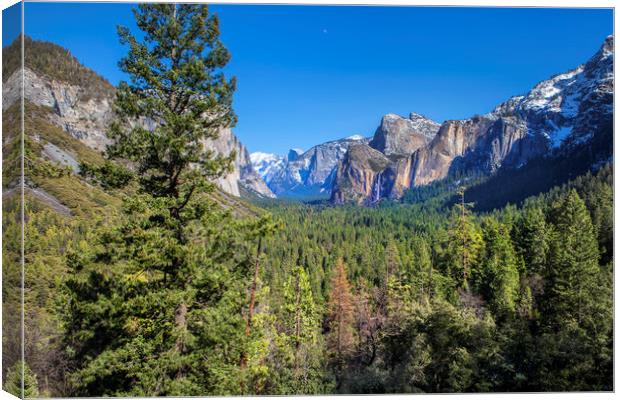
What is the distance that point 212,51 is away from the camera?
371 inches

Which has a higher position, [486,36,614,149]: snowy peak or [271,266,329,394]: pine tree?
[486,36,614,149]: snowy peak

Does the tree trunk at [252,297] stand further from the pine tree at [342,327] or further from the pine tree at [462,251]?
the pine tree at [462,251]

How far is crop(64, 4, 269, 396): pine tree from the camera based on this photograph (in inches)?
342

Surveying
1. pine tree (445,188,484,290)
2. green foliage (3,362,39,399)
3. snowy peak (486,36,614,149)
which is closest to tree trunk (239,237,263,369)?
green foliage (3,362,39,399)

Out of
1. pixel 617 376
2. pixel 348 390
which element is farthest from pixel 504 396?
pixel 348 390

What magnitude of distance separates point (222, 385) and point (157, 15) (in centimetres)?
775

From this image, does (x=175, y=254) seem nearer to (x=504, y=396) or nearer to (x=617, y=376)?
(x=504, y=396)

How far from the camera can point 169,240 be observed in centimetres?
874

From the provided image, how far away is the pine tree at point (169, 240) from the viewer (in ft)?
28.5

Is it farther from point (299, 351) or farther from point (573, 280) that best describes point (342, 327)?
point (573, 280)

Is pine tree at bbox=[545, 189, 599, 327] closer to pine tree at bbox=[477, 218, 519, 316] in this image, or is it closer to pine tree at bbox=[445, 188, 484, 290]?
pine tree at bbox=[477, 218, 519, 316]

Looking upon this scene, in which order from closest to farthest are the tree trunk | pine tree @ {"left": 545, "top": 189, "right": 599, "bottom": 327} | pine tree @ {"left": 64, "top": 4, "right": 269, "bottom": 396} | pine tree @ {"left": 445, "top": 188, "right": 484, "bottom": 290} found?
pine tree @ {"left": 64, "top": 4, "right": 269, "bottom": 396}
the tree trunk
pine tree @ {"left": 545, "top": 189, "right": 599, "bottom": 327}
pine tree @ {"left": 445, "top": 188, "right": 484, "bottom": 290}

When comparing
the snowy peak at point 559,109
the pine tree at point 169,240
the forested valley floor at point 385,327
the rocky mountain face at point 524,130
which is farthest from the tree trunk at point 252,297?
the rocky mountain face at point 524,130

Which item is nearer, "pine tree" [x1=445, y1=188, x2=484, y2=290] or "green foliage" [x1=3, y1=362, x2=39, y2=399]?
"green foliage" [x1=3, y1=362, x2=39, y2=399]
